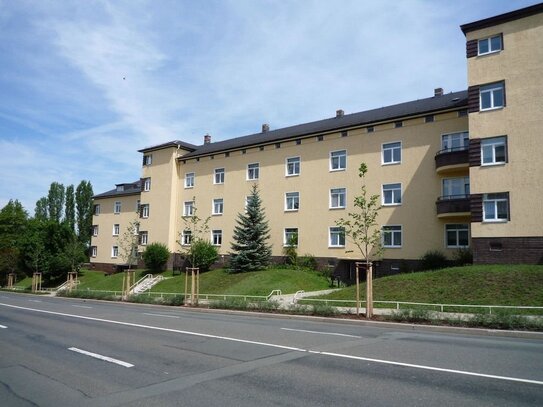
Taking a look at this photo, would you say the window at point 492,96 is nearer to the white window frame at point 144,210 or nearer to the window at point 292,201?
the window at point 292,201

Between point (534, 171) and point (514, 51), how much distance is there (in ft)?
22.8

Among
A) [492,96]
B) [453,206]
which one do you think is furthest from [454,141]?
[453,206]

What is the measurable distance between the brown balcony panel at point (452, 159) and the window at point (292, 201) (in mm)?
12217

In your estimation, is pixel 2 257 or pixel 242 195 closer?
pixel 242 195

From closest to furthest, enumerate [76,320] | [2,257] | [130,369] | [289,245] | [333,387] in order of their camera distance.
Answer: [333,387] → [130,369] → [76,320] → [289,245] → [2,257]

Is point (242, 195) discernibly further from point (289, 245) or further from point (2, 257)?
point (2, 257)

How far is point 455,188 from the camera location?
2973 cm

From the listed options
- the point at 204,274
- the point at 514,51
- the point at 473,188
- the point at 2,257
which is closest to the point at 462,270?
the point at 473,188

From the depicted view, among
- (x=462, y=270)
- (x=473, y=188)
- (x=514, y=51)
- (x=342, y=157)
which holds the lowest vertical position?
(x=462, y=270)

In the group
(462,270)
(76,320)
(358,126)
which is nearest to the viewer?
(76,320)

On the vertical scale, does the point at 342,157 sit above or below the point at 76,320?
above

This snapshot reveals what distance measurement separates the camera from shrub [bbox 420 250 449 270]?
94.9ft

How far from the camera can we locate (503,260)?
2466 centimetres

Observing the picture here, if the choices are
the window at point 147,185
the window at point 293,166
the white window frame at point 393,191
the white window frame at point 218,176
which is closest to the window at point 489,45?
the white window frame at point 393,191
